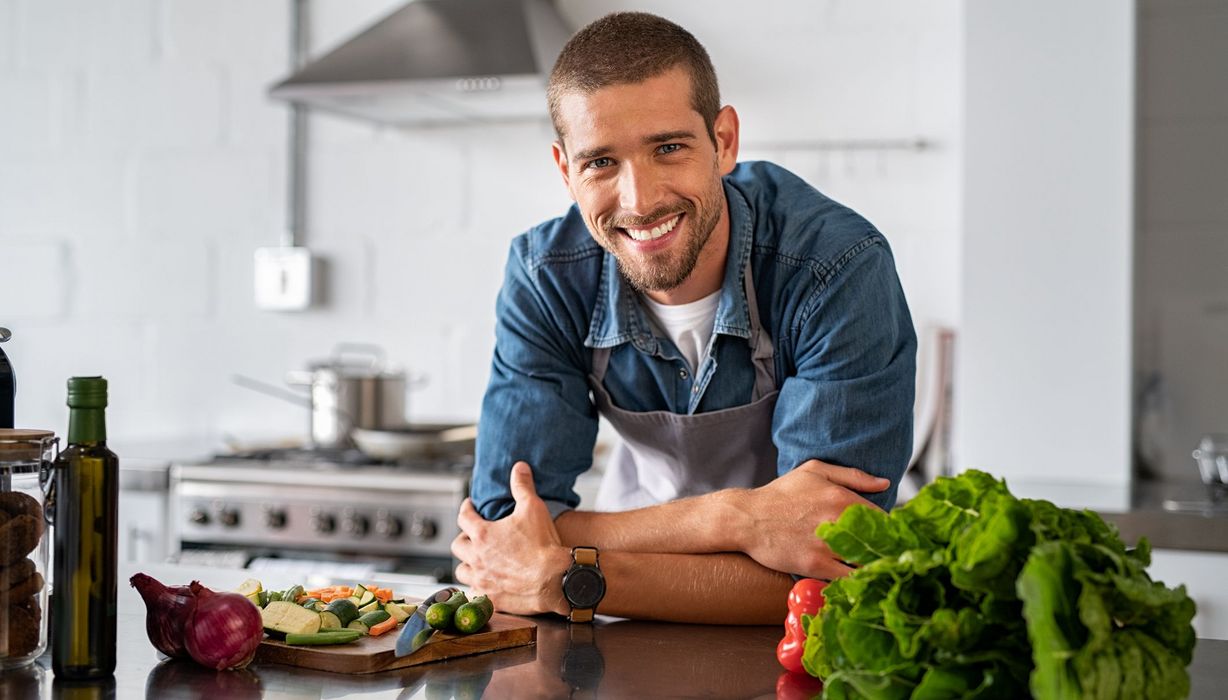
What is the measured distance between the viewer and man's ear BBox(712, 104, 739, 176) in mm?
1849

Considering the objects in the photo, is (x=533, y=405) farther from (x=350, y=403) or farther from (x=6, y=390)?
(x=350, y=403)

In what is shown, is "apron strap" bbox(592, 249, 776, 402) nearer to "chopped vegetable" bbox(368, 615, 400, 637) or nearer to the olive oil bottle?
"chopped vegetable" bbox(368, 615, 400, 637)

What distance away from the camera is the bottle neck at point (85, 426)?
1230mm

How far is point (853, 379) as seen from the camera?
176 cm

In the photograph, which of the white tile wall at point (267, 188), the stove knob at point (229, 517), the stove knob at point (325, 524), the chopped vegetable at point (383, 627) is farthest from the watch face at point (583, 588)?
the white tile wall at point (267, 188)

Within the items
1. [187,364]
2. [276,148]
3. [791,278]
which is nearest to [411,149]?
→ [276,148]

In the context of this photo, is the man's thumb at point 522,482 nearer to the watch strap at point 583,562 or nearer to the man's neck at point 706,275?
the watch strap at point 583,562

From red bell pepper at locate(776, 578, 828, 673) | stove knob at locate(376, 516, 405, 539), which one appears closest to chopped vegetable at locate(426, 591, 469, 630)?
red bell pepper at locate(776, 578, 828, 673)

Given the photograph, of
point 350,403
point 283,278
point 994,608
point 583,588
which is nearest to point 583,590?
point 583,588

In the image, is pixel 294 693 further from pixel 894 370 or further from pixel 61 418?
pixel 61 418

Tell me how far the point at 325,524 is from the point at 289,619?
1705mm

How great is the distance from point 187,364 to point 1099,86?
2.62 m

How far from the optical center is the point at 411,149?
3.77 meters

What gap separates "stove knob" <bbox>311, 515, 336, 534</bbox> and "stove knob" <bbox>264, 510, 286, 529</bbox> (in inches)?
3.8
